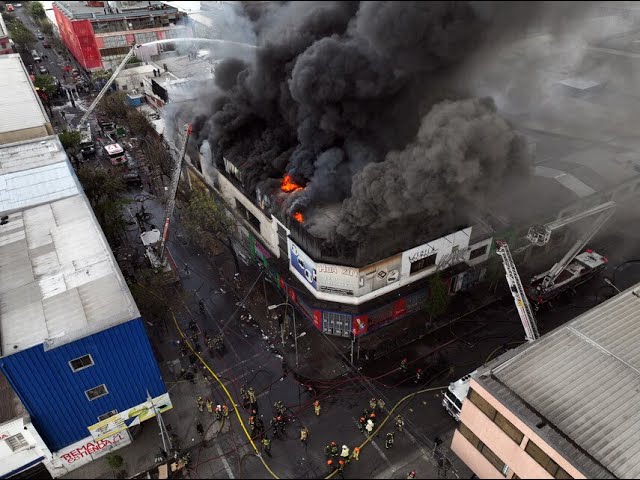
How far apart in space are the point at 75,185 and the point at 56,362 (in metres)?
13.3

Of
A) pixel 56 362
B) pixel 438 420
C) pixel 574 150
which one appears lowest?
pixel 438 420

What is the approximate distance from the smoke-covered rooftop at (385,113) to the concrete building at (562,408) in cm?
747

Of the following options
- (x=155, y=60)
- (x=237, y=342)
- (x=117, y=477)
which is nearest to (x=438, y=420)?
(x=237, y=342)

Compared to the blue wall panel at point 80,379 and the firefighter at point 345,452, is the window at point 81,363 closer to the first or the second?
Result: the blue wall panel at point 80,379

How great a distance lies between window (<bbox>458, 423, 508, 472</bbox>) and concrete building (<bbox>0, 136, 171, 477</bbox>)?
1140cm

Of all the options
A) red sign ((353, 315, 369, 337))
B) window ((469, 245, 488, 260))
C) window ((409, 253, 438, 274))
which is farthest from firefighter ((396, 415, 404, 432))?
window ((469, 245, 488, 260))

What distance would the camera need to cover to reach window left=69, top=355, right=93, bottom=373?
14.8m

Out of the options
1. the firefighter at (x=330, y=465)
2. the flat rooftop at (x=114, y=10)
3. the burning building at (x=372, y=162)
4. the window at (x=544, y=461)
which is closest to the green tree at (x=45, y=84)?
the flat rooftop at (x=114, y=10)

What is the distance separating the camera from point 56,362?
14.5 metres

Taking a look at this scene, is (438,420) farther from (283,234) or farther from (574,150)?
(574,150)

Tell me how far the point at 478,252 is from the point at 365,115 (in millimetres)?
9840

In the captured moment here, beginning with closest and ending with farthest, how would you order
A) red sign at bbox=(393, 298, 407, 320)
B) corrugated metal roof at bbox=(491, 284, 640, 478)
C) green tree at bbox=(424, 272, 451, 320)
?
corrugated metal roof at bbox=(491, 284, 640, 478) → green tree at bbox=(424, 272, 451, 320) → red sign at bbox=(393, 298, 407, 320)

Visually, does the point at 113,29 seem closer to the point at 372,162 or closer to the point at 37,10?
the point at 37,10

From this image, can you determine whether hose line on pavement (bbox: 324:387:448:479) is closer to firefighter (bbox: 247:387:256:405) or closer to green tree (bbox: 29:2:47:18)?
firefighter (bbox: 247:387:256:405)
